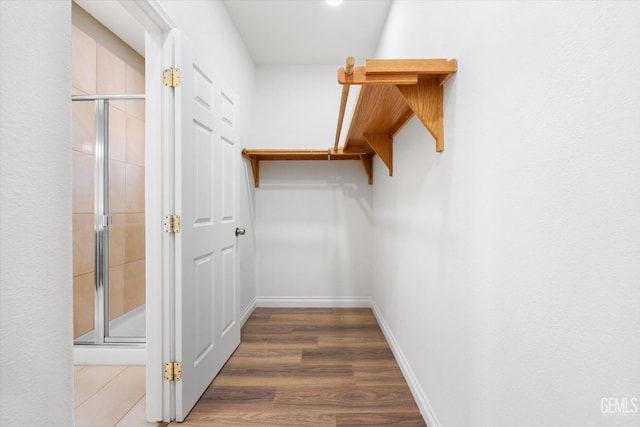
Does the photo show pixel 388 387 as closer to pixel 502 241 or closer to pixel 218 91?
pixel 502 241

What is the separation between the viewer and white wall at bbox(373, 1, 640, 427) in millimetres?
542

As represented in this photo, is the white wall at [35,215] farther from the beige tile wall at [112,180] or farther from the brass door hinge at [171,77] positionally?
the beige tile wall at [112,180]

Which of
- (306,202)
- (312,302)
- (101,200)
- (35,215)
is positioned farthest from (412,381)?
(101,200)

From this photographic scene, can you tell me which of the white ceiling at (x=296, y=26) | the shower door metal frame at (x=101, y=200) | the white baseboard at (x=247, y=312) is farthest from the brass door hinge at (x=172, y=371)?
the white ceiling at (x=296, y=26)

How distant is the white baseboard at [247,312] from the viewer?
9.39 ft

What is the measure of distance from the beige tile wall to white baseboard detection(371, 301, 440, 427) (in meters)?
2.09

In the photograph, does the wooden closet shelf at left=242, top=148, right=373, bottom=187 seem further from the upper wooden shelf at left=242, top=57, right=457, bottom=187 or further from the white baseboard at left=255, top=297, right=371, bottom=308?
the white baseboard at left=255, top=297, right=371, bottom=308

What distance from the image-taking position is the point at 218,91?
2.09 m

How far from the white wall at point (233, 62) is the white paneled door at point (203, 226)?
12 centimetres

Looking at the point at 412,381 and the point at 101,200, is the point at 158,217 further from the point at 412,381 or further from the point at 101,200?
the point at 412,381

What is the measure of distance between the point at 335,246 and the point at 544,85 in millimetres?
2721

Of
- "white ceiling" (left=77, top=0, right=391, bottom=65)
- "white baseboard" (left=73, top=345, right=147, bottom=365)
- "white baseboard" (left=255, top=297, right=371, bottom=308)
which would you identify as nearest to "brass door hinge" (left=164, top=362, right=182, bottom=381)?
"white baseboard" (left=73, top=345, right=147, bottom=365)

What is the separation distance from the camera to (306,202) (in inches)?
131

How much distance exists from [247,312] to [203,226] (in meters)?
1.46
